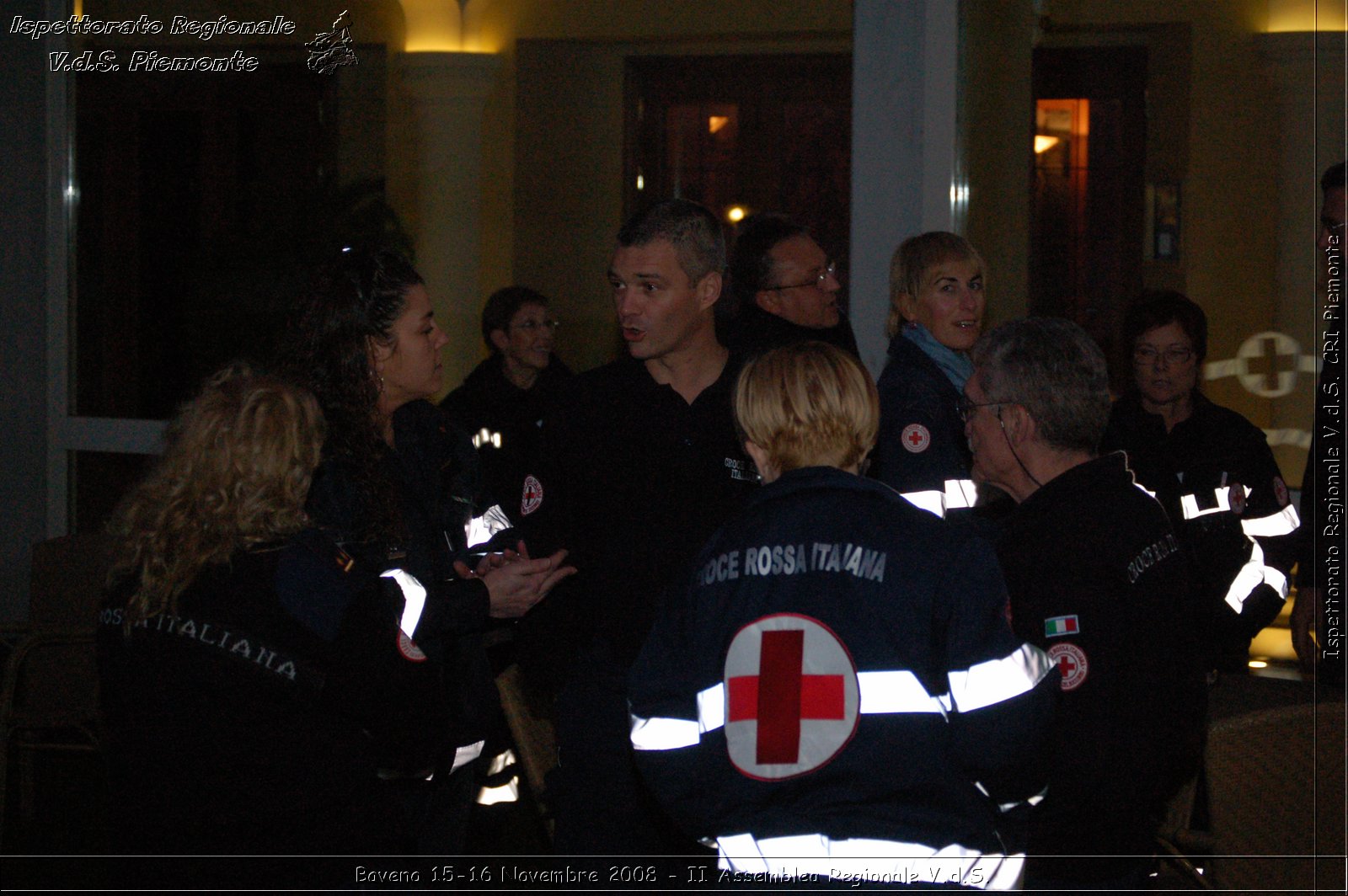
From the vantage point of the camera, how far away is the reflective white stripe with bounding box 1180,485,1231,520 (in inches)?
151

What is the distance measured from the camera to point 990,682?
1.83 meters

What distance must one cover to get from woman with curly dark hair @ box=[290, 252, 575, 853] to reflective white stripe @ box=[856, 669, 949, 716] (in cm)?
98

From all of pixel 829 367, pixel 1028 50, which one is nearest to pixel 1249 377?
pixel 1028 50

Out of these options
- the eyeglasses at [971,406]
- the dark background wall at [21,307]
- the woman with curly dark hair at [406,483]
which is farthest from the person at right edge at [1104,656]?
the dark background wall at [21,307]

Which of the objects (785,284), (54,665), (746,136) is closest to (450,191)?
(746,136)

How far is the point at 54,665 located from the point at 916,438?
11.2 feet

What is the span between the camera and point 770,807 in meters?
1.91

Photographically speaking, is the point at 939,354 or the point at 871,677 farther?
the point at 939,354

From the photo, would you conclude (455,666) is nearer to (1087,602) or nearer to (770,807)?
(770,807)

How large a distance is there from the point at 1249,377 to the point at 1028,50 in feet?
5.35

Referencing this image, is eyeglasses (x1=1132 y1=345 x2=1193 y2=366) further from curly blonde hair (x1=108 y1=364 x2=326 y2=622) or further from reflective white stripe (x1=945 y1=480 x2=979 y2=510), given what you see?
curly blonde hair (x1=108 y1=364 x2=326 y2=622)

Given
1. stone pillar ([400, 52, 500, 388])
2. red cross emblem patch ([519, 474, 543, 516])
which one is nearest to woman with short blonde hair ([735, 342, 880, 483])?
red cross emblem patch ([519, 474, 543, 516])

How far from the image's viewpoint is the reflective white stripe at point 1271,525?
3.86 metres

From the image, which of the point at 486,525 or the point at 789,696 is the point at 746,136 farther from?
the point at 789,696
